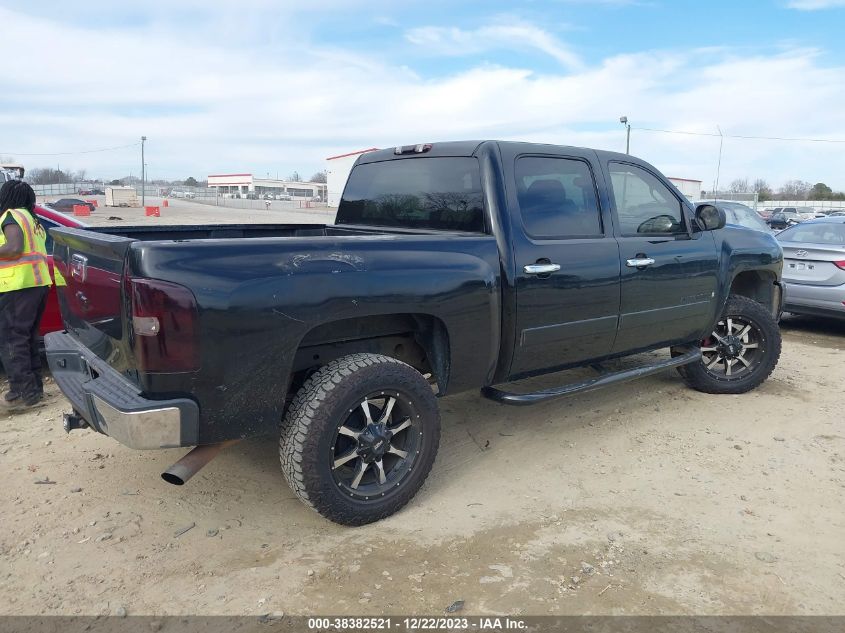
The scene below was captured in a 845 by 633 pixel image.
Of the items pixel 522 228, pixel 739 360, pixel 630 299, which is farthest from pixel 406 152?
pixel 739 360

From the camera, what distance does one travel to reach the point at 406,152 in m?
4.41

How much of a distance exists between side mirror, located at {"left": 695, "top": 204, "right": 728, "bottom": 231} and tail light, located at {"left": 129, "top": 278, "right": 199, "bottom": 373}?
3.74 m

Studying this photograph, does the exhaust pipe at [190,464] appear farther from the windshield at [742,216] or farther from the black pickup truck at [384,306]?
the windshield at [742,216]

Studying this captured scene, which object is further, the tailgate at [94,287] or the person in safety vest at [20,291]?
the person in safety vest at [20,291]

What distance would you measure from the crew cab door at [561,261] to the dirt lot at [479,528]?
0.77 metres

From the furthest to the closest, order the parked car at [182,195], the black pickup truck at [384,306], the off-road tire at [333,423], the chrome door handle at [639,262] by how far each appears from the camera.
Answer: the parked car at [182,195], the chrome door handle at [639,262], the off-road tire at [333,423], the black pickup truck at [384,306]

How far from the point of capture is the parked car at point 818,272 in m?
7.79

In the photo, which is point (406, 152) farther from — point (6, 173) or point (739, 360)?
point (6, 173)

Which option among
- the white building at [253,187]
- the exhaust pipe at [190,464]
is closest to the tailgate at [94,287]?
the exhaust pipe at [190,464]

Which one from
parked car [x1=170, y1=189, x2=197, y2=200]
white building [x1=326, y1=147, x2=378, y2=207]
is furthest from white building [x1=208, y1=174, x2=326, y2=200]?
white building [x1=326, y1=147, x2=378, y2=207]

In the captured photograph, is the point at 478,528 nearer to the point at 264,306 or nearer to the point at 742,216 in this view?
the point at 264,306

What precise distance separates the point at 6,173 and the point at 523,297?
279 inches

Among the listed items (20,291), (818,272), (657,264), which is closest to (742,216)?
(818,272)

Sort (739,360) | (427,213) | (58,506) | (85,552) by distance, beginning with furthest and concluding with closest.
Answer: (739,360) → (427,213) → (58,506) → (85,552)
